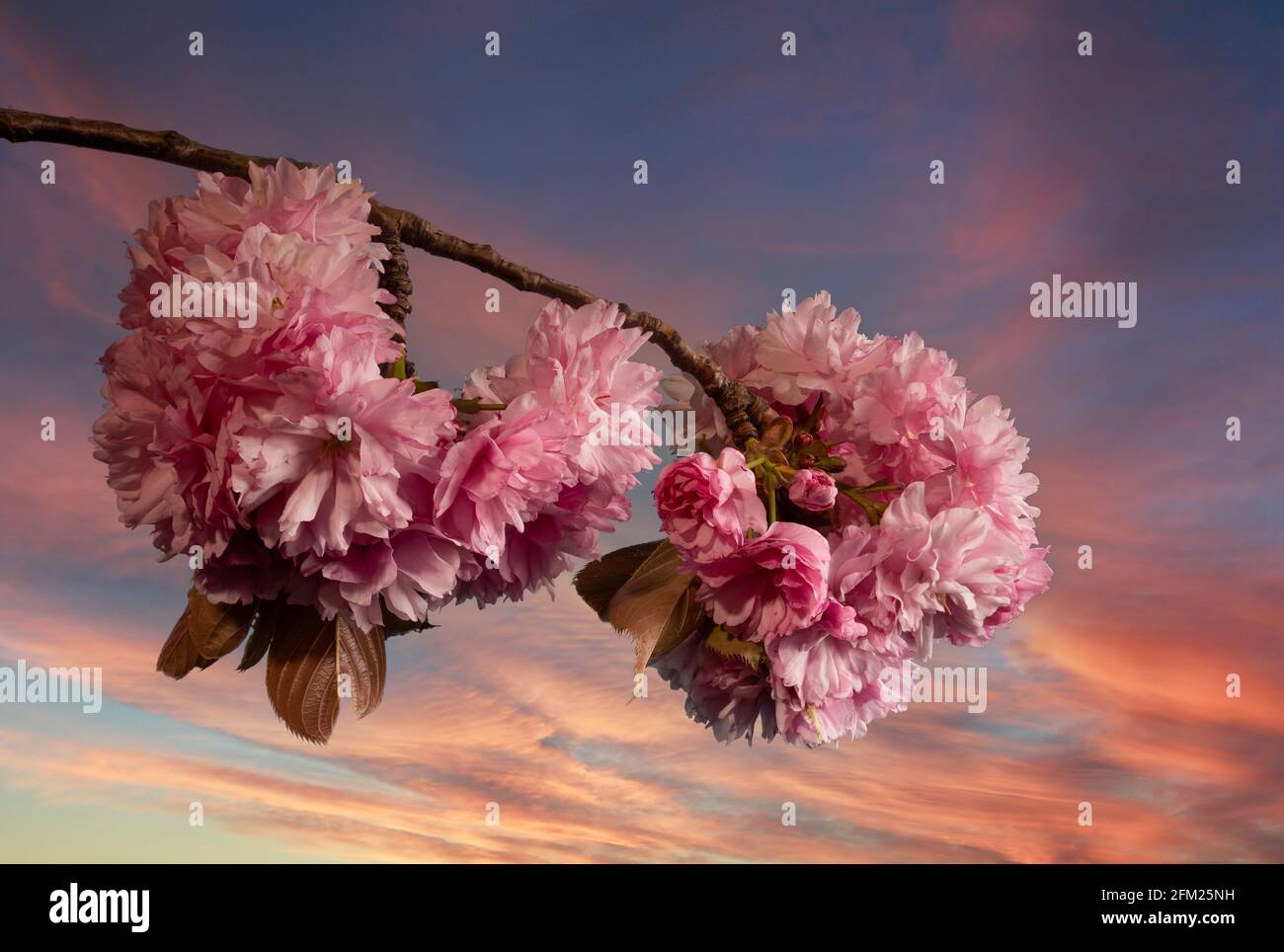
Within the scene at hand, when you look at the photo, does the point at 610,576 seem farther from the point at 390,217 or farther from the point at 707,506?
the point at 390,217

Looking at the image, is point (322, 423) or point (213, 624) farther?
point (213, 624)

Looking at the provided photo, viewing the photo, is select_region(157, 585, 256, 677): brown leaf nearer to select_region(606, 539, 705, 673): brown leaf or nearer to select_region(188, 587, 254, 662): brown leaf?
select_region(188, 587, 254, 662): brown leaf

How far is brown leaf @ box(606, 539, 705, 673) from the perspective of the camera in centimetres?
85

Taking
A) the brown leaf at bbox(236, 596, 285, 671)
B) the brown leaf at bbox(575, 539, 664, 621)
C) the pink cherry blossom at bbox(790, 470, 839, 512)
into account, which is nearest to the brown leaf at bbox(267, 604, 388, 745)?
the brown leaf at bbox(236, 596, 285, 671)

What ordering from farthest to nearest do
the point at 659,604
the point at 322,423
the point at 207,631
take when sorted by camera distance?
the point at 659,604 → the point at 207,631 → the point at 322,423

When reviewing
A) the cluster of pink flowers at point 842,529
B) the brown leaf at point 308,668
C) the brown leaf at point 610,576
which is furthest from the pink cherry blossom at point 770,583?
the brown leaf at point 308,668

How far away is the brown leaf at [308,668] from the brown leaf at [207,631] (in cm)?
3

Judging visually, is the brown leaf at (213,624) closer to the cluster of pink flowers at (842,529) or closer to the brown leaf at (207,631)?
the brown leaf at (207,631)

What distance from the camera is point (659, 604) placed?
0.86 meters

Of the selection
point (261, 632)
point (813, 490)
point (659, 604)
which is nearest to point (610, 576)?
point (659, 604)

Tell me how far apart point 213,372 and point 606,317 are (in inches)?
9.7

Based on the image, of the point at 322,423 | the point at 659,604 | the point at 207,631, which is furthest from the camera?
the point at 659,604

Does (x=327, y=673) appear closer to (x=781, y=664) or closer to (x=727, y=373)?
(x=781, y=664)

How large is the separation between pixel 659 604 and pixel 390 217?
37cm
